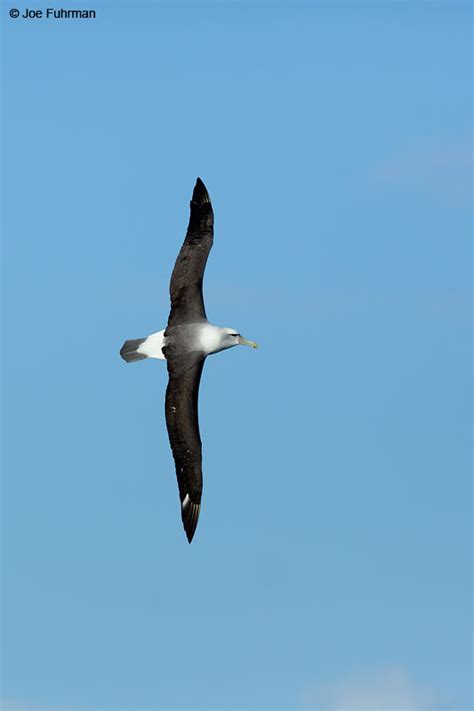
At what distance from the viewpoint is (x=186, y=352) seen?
82.5 ft

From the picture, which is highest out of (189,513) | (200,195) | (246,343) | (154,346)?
(200,195)

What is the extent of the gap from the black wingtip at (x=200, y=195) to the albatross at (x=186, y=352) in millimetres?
1255

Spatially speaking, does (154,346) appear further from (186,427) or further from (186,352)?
(186,427)

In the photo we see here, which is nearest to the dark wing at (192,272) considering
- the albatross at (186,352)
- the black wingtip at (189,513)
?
the albatross at (186,352)

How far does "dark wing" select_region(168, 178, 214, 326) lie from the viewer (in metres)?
25.5

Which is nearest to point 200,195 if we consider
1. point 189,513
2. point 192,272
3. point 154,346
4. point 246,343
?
point 192,272

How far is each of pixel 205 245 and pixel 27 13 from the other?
5.32 m

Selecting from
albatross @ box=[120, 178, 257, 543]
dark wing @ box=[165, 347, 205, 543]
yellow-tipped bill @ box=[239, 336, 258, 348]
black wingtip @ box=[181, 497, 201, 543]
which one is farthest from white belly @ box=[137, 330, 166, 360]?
black wingtip @ box=[181, 497, 201, 543]

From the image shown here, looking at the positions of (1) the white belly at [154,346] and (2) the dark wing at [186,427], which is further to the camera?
(1) the white belly at [154,346]

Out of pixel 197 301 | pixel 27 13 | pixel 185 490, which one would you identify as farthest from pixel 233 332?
pixel 27 13

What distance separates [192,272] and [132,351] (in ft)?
5.86

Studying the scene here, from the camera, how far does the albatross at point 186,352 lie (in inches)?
977

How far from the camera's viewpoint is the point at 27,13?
2616 cm

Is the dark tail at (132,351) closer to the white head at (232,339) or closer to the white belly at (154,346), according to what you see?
the white belly at (154,346)
